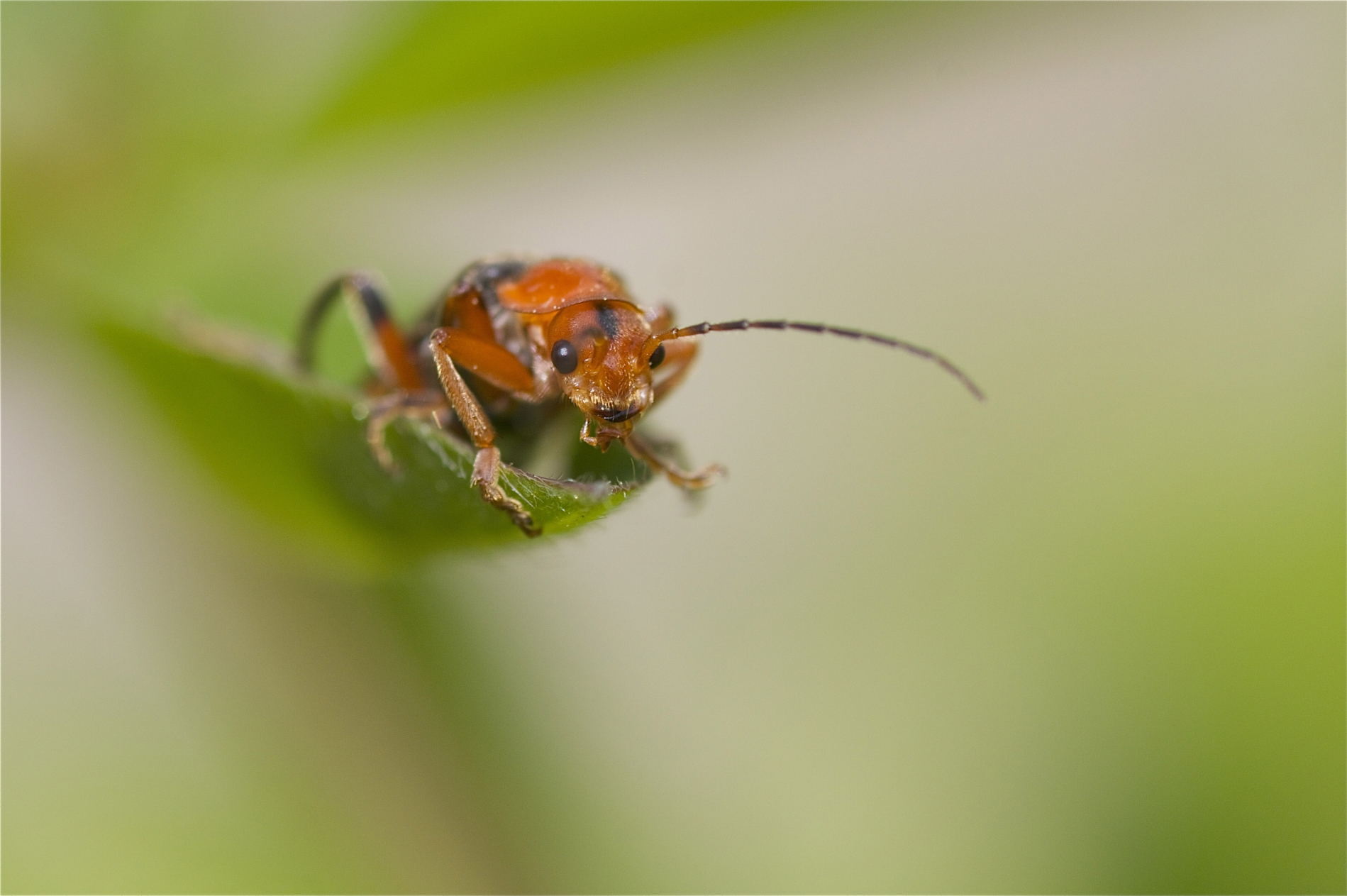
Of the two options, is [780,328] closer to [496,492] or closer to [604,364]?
[604,364]

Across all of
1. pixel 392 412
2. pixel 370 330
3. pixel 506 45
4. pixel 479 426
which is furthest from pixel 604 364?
pixel 506 45

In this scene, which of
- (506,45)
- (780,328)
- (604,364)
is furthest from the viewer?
(506,45)

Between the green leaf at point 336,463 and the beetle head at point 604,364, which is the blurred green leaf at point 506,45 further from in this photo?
the beetle head at point 604,364

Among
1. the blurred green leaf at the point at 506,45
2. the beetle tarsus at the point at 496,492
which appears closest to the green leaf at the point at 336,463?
the beetle tarsus at the point at 496,492

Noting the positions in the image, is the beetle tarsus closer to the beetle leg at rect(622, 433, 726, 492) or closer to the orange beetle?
the orange beetle

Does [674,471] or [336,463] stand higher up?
[674,471]

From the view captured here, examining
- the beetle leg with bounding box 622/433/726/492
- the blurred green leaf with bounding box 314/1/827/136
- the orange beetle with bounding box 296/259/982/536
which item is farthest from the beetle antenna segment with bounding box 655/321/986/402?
the blurred green leaf with bounding box 314/1/827/136

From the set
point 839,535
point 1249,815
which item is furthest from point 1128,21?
point 1249,815
